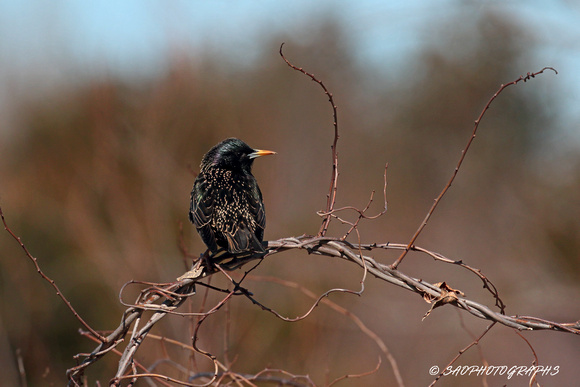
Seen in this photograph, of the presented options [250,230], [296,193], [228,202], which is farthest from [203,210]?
[296,193]

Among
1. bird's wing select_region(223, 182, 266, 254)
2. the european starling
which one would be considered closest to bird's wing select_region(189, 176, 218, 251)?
the european starling

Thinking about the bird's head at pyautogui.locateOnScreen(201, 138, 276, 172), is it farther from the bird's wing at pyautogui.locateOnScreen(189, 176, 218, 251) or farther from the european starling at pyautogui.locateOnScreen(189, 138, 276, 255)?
the bird's wing at pyautogui.locateOnScreen(189, 176, 218, 251)

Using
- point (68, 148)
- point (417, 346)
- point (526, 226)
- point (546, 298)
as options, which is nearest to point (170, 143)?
point (68, 148)

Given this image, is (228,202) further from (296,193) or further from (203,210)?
(296,193)

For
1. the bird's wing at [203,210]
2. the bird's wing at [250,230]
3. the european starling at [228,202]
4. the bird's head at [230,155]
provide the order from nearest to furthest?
1. the bird's wing at [250,230]
2. the european starling at [228,202]
3. the bird's wing at [203,210]
4. the bird's head at [230,155]

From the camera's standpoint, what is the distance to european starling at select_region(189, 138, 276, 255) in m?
3.09

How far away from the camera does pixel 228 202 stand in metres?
3.41

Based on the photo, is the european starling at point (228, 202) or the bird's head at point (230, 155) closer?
the european starling at point (228, 202)

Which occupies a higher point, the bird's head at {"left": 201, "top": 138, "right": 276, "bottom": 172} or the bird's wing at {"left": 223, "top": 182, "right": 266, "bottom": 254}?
the bird's head at {"left": 201, "top": 138, "right": 276, "bottom": 172}

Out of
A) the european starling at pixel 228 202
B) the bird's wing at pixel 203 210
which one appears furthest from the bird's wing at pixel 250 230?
the bird's wing at pixel 203 210

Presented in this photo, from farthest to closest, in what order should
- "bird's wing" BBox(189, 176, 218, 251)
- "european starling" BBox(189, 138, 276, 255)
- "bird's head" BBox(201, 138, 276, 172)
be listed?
"bird's head" BBox(201, 138, 276, 172)
"bird's wing" BBox(189, 176, 218, 251)
"european starling" BBox(189, 138, 276, 255)

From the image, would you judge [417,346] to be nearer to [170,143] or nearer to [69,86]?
[170,143]

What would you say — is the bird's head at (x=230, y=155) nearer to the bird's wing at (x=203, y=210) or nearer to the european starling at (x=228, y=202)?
the european starling at (x=228, y=202)

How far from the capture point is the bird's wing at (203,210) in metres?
3.27
